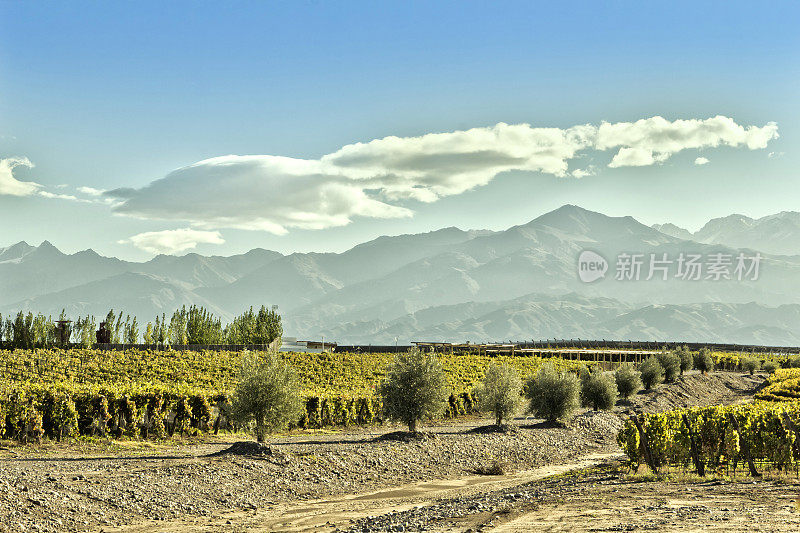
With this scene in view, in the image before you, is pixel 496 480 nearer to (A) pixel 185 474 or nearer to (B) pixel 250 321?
(A) pixel 185 474

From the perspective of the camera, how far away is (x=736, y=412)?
32.0m

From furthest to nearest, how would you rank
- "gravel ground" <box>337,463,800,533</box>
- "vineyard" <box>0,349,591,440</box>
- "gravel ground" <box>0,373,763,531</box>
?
"vineyard" <box>0,349,591,440</box>, "gravel ground" <box>0,373,763,531</box>, "gravel ground" <box>337,463,800,533</box>

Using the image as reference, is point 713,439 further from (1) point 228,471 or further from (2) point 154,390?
(2) point 154,390

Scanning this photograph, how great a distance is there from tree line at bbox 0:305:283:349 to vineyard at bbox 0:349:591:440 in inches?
212

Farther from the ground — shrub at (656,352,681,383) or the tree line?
the tree line

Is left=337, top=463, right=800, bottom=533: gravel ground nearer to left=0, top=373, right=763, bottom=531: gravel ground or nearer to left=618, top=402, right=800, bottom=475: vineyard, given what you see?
left=618, top=402, right=800, bottom=475: vineyard

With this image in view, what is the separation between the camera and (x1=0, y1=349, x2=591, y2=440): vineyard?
37250mm

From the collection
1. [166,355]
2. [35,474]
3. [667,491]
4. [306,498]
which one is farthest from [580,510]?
[166,355]

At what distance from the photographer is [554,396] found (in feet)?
168

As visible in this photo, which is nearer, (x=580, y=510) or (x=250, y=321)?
(x=580, y=510)

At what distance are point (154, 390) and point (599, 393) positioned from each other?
128 ft

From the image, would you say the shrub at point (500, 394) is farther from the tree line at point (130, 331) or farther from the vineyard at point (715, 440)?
the tree line at point (130, 331)

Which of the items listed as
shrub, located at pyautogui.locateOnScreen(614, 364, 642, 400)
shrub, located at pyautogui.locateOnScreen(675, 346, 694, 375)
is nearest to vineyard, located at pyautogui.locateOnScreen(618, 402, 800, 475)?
shrub, located at pyautogui.locateOnScreen(614, 364, 642, 400)

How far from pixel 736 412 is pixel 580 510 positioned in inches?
569
